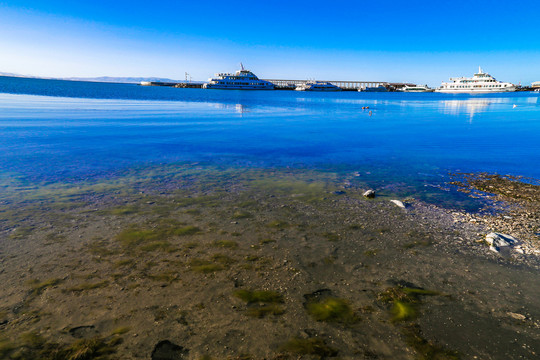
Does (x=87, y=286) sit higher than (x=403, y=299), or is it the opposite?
(x=87, y=286)

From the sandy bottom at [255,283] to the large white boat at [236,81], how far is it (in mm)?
187837

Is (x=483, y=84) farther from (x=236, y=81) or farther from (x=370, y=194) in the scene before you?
(x=370, y=194)

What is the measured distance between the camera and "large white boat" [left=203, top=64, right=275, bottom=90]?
186 metres

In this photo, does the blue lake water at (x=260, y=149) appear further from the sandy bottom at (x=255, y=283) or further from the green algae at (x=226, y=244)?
the green algae at (x=226, y=244)

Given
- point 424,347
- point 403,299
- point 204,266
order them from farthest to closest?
point 204,266, point 403,299, point 424,347

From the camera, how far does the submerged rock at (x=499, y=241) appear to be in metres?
6.85

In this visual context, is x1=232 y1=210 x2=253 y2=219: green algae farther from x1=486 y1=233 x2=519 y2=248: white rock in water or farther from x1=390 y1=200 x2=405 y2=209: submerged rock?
x1=486 y1=233 x2=519 y2=248: white rock in water

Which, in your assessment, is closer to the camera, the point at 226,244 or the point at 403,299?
the point at 403,299

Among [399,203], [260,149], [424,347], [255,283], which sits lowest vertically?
[424,347]

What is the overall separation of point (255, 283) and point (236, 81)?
193 metres

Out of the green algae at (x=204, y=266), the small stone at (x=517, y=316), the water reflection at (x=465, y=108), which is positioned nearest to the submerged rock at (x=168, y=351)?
the green algae at (x=204, y=266)

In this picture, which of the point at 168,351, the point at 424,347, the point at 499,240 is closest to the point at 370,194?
the point at 499,240

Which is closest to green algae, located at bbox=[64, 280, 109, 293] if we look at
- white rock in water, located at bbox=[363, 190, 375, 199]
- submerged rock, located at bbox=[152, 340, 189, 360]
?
submerged rock, located at bbox=[152, 340, 189, 360]

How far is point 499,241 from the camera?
23.0 feet
